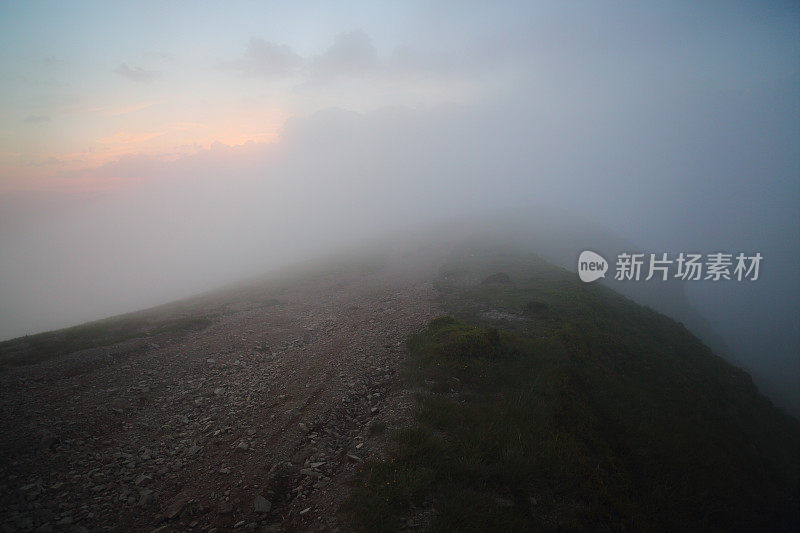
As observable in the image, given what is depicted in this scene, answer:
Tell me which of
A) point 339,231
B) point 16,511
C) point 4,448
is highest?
point 339,231

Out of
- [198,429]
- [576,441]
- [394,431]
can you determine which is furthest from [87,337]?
[576,441]

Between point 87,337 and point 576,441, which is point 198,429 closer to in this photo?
point 576,441

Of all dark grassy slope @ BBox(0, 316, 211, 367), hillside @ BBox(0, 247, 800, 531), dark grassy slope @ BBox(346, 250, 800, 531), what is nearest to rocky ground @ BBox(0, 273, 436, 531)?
hillside @ BBox(0, 247, 800, 531)

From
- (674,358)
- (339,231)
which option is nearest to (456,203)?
(339,231)

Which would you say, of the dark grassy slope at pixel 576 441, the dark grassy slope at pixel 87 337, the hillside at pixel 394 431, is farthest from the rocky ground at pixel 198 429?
the dark grassy slope at pixel 576 441

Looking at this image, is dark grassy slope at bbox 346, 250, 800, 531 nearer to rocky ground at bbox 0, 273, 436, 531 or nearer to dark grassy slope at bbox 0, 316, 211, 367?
rocky ground at bbox 0, 273, 436, 531

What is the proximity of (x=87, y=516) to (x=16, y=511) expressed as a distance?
1.81m

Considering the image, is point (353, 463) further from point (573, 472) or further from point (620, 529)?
point (620, 529)

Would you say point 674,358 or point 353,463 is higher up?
point 353,463

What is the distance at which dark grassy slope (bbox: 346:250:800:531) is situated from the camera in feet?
26.3

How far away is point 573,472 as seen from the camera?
30.0ft

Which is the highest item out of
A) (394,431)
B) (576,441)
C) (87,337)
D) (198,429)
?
(87,337)

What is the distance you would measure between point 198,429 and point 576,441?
14222mm

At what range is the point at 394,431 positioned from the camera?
34.0ft
